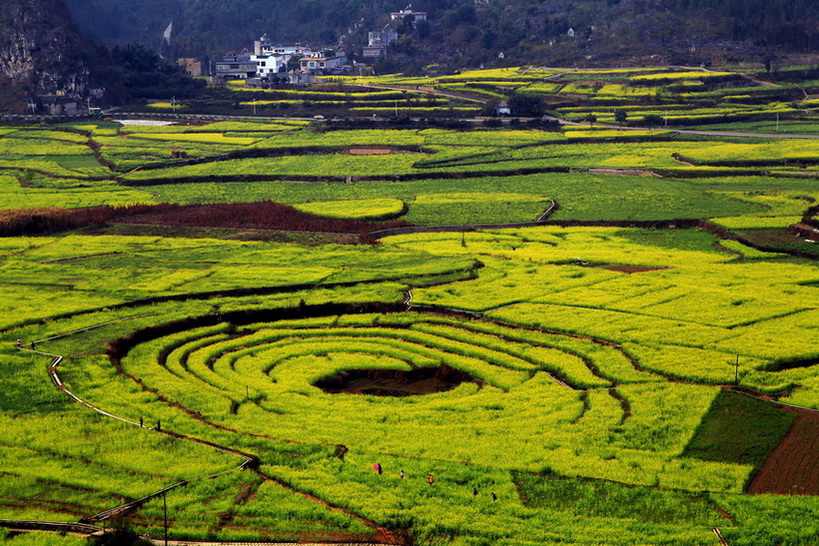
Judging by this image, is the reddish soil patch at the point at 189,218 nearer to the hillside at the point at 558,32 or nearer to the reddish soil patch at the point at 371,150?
the reddish soil patch at the point at 371,150

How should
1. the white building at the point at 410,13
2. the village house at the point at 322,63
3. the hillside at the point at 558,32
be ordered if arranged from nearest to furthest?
the hillside at the point at 558,32, the village house at the point at 322,63, the white building at the point at 410,13

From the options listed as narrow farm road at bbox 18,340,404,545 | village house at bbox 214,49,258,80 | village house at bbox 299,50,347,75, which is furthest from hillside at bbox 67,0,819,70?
narrow farm road at bbox 18,340,404,545

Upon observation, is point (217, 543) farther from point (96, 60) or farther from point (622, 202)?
point (96, 60)

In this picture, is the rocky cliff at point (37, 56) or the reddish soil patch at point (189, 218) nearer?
the reddish soil patch at point (189, 218)

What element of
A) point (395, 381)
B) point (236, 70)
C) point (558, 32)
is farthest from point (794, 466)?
point (236, 70)

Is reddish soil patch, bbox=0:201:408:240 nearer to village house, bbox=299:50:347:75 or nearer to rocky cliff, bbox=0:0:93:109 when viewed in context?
rocky cliff, bbox=0:0:93:109

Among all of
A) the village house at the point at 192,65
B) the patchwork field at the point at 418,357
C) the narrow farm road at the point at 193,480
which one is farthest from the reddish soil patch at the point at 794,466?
the village house at the point at 192,65

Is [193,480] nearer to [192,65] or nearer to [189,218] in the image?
[189,218]
